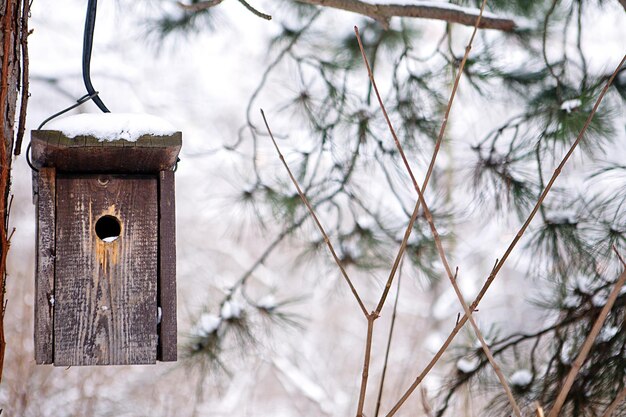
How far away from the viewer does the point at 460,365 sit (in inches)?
79.0

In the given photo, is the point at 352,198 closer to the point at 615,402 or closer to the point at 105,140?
the point at 105,140

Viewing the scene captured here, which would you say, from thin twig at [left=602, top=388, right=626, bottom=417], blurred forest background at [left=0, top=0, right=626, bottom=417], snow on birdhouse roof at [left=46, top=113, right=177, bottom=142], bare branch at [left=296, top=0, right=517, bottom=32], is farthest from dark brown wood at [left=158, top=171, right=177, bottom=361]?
bare branch at [left=296, top=0, right=517, bottom=32]

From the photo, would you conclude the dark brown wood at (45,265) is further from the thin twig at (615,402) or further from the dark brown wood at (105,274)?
the thin twig at (615,402)

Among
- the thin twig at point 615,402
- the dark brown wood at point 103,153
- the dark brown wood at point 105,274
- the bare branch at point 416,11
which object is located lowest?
the thin twig at point 615,402

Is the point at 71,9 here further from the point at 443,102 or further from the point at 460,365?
the point at 460,365

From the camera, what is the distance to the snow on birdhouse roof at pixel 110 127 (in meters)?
1.14

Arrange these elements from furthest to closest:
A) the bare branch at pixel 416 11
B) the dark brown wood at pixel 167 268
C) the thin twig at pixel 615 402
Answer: the bare branch at pixel 416 11 < the dark brown wood at pixel 167 268 < the thin twig at pixel 615 402

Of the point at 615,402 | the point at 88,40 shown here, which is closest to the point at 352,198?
the point at 88,40

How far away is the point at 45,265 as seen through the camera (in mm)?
1224

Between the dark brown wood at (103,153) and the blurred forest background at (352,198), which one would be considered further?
the blurred forest background at (352,198)

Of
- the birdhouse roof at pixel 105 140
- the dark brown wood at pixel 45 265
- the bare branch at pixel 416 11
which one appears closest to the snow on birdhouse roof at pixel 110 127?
the birdhouse roof at pixel 105 140

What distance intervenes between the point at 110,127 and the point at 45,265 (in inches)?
9.4

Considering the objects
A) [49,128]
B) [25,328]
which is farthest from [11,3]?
[25,328]

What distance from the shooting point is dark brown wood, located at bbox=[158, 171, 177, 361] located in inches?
49.3
